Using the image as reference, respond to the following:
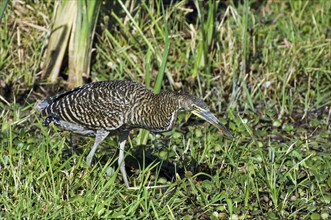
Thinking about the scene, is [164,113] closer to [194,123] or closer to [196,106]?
[196,106]

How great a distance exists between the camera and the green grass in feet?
20.5

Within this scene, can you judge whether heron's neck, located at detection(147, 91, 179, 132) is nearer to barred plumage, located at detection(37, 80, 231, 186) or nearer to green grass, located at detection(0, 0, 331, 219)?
barred plumage, located at detection(37, 80, 231, 186)

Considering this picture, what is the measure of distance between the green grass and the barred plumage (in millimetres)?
201

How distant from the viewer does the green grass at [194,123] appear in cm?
625

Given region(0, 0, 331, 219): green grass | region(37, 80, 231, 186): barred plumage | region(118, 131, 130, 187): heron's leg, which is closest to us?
region(0, 0, 331, 219): green grass

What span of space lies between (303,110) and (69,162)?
2929 mm

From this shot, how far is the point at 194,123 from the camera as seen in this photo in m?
8.23

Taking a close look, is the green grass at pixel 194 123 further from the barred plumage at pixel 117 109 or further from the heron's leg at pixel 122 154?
the barred plumage at pixel 117 109

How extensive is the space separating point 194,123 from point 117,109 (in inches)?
68.0

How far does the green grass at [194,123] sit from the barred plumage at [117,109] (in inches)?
7.9

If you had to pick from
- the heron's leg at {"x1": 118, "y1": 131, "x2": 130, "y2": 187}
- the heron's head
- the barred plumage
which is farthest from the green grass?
the heron's head

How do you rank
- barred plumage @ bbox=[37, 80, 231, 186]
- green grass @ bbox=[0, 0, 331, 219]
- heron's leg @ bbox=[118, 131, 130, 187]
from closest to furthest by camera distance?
green grass @ bbox=[0, 0, 331, 219], barred plumage @ bbox=[37, 80, 231, 186], heron's leg @ bbox=[118, 131, 130, 187]

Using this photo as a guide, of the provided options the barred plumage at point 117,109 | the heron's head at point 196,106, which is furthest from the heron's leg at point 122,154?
the heron's head at point 196,106

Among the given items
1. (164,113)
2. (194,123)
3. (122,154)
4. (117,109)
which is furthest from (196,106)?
(194,123)
